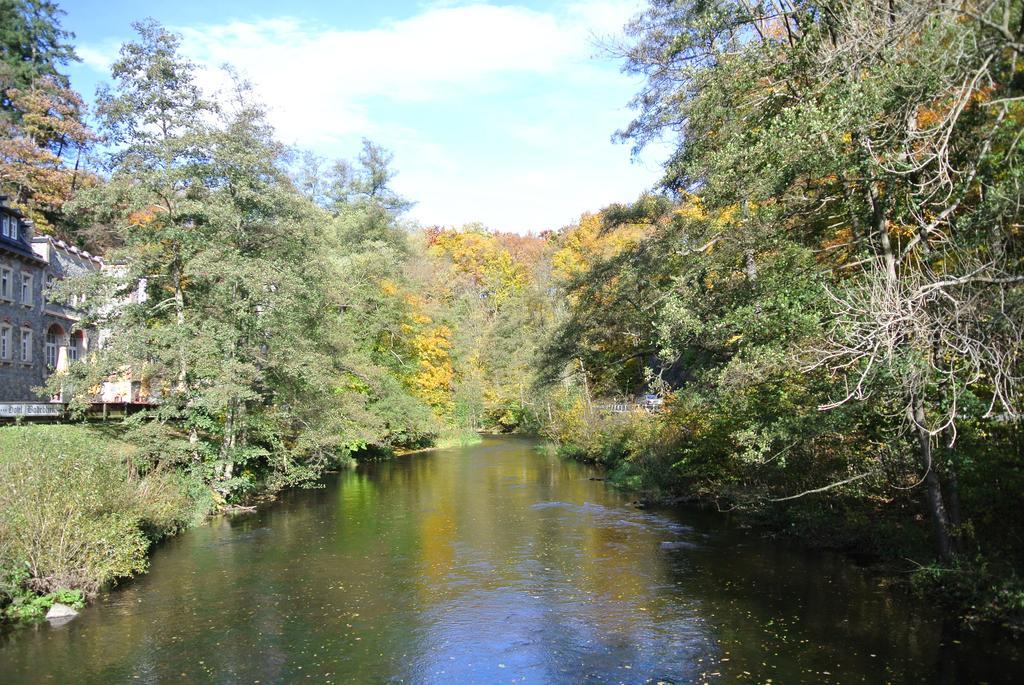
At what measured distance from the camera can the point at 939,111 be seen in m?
12.6

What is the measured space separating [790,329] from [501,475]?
2173 cm

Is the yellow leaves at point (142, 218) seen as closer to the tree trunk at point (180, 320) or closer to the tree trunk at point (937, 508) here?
the tree trunk at point (180, 320)

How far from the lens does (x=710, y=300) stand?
17562 mm

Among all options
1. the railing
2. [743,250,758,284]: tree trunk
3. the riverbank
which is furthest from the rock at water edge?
the railing

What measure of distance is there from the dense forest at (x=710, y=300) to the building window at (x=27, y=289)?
35.3 ft

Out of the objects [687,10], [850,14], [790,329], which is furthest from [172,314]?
[850,14]

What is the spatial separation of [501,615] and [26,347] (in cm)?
2928

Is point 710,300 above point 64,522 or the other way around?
above

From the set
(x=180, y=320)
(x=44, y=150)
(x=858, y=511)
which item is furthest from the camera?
(x=44, y=150)

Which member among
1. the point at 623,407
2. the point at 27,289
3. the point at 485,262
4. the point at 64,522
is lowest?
the point at 64,522

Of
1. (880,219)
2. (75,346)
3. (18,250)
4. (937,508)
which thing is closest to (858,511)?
(937,508)

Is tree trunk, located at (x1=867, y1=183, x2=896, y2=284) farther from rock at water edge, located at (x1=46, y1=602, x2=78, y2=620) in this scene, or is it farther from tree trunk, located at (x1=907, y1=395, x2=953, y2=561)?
rock at water edge, located at (x1=46, y1=602, x2=78, y2=620)

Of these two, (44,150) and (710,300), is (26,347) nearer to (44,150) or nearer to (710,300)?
(44,150)

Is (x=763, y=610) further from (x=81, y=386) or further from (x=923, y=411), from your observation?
(x=81, y=386)
